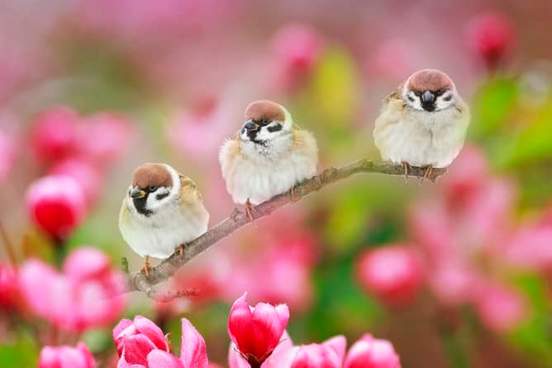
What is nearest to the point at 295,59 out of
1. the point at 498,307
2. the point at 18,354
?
the point at 498,307

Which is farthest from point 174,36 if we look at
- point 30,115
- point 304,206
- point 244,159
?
point 244,159

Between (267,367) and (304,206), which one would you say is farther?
(304,206)

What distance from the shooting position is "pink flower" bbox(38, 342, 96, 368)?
0.92 ft

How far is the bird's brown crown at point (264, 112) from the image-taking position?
0.90ft

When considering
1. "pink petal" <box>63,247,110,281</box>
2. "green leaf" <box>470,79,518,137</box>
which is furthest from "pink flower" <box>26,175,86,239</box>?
"green leaf" <box>470,79,518,137</box>

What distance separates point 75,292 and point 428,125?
6.2 inches

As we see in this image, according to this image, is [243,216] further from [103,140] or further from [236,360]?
[103,140]

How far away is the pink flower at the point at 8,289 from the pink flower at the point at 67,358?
0.09m

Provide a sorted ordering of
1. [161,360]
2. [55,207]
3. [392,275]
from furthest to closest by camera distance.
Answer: [392,275]
[55,207]
[161,360]

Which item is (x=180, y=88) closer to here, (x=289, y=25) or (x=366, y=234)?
(x=289, y=25)

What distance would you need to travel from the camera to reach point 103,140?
1.94 ft

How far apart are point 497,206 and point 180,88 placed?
0.38m

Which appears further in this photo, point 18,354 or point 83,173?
point 83,173

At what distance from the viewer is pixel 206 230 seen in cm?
26
